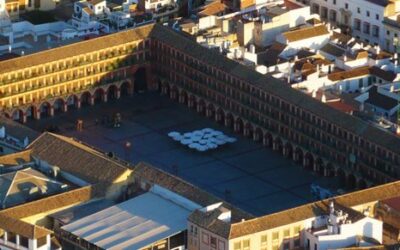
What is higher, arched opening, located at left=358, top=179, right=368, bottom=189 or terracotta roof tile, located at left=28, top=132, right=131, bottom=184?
terracotta roof tile, located at left=28, top=132, right=131, bottom=184

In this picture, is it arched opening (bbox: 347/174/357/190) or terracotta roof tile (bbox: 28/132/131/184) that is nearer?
terracotta roof tile (bbox: 28/132/131/184)

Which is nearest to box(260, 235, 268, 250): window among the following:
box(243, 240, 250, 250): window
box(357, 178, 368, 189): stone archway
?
box(243, 240, 250, 250): window

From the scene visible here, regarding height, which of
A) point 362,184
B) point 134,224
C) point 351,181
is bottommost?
point 351,181

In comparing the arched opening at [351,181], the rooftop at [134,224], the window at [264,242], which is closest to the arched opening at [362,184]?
the arched opening at [351,181]

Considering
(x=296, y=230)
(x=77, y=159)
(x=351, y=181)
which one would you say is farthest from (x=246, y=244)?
(x=351, y=181)

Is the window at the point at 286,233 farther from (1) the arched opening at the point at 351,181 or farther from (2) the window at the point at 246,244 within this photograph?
(1) the arched opening at the point at 351,181

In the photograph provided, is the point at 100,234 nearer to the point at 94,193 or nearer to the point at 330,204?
the point at 94,193

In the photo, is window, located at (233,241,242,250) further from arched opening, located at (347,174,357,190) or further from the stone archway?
arched opening, located at (347,174,357,190)

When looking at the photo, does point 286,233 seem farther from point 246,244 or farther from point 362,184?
point 362,184

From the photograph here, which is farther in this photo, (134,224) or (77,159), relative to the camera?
(77,159)
